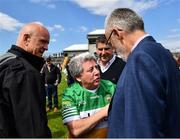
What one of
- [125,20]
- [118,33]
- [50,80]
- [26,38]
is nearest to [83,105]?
[26,38]

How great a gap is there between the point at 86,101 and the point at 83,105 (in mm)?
Result: 55

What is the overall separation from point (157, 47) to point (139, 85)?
35 cm

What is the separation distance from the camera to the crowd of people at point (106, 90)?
8.39 feet

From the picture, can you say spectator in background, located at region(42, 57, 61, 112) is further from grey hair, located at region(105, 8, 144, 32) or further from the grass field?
grey hair, located at region(105, 8, 144, 32)

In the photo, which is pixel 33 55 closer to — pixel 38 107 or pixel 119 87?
pixel 38 107

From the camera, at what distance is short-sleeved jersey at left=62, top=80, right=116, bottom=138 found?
3754mm

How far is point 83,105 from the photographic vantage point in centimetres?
381

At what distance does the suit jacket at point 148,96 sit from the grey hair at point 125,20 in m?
0.16

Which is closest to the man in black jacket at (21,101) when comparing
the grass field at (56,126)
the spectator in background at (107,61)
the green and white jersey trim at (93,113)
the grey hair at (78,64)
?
the green and white jersey trim at (93,113)

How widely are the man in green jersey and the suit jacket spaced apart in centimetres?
94

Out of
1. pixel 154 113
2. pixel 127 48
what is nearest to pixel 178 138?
pixel 154 113

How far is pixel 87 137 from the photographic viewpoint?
3752 millimetres

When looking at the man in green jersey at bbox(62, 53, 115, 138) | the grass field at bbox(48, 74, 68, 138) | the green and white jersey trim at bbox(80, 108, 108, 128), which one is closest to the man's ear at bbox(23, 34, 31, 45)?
the man in green jersey at bbox(62, 53, 115, 138)

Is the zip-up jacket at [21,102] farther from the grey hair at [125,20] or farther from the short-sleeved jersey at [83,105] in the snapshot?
the grey hair at [125,20]
